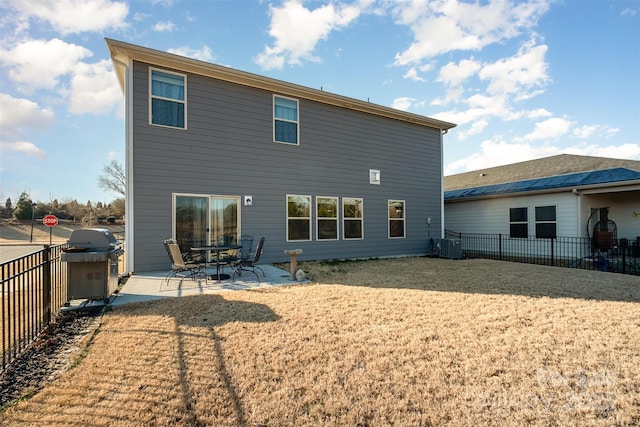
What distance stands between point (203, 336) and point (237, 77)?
7.37 meters

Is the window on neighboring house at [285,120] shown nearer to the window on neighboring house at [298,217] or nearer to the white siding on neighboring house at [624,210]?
the window on neighboring house at [298,217]

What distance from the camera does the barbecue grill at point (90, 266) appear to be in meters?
4.60

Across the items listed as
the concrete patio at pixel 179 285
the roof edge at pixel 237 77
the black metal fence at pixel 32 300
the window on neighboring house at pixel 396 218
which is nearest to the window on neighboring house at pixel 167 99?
the roof edge at pixel 237 77

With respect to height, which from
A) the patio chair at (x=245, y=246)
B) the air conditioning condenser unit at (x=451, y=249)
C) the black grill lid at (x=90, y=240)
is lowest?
the air conditioning condenser unit at (x=451, y=249)

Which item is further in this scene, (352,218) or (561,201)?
(561,201)

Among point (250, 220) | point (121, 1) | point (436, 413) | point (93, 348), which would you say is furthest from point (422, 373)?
point (121, 1)

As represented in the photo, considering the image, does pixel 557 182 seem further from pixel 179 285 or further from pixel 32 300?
pixel 32 300

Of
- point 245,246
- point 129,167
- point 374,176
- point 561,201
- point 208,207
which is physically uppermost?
point 374,176

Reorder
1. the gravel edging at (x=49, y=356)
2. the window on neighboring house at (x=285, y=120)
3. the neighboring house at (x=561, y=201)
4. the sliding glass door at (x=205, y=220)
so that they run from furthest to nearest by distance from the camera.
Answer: the neighboring house at (x=561, y=201) → the window on neighboring house at (x=285, y=120) → the sliding glass door at (x=205, y=220) → the gravel edging at (x=49, y=356)

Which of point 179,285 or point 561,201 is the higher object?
point 561,201

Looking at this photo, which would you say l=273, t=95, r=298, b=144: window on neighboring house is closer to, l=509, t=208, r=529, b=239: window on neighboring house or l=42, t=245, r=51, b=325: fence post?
l=42, t=245, r=51, b=325: fence post

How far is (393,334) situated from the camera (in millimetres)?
3646

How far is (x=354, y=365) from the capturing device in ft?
9.37

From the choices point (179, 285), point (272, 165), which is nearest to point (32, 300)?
point (179, 285)
